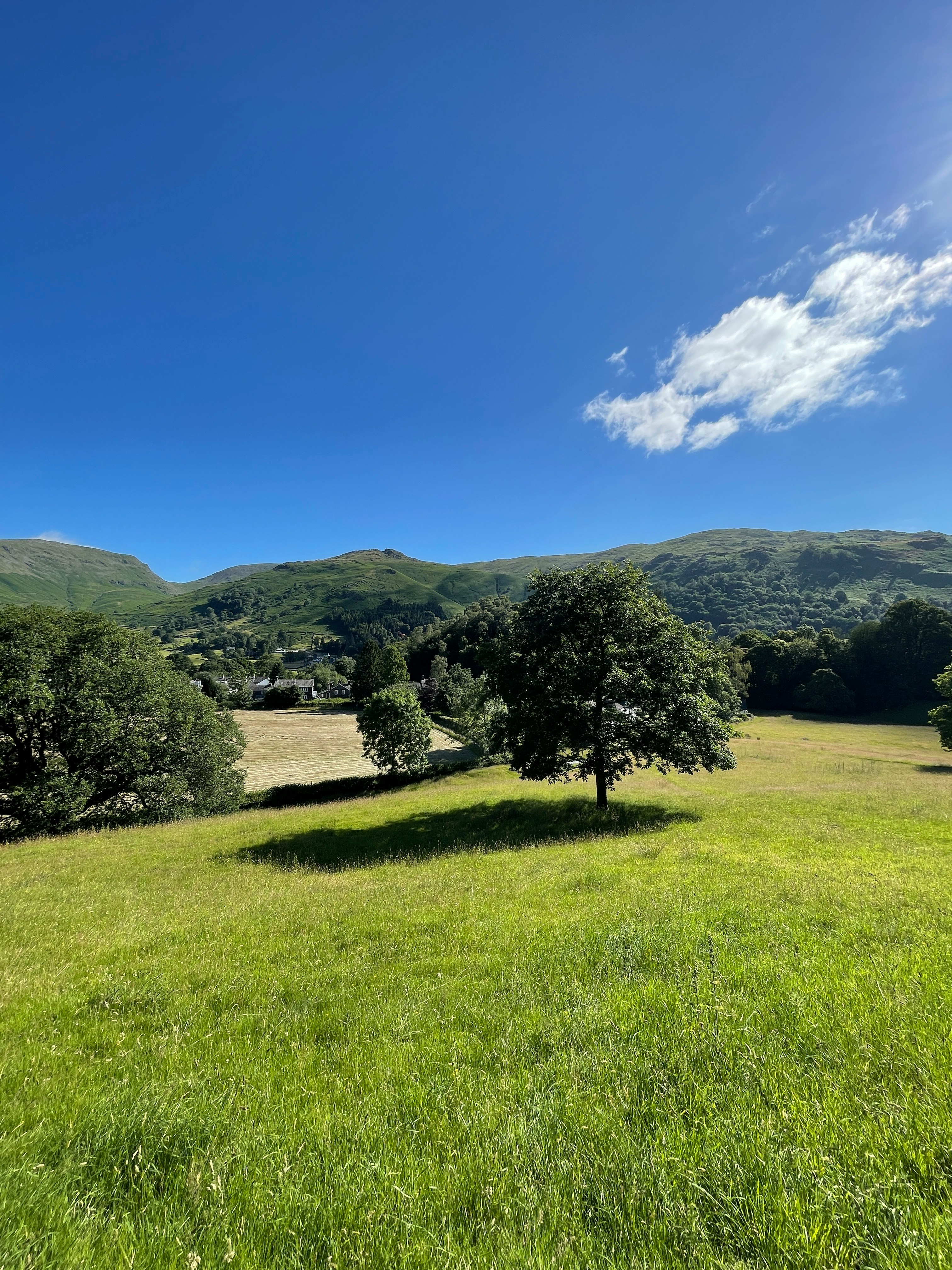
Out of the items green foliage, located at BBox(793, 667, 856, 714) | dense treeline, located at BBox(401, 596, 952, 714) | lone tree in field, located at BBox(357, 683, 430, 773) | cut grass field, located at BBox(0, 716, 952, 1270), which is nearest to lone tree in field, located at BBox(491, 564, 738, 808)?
cut grass field, located at BBox(0, 716, 952, 1270)

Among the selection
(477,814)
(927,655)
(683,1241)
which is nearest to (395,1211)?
(683,1241)

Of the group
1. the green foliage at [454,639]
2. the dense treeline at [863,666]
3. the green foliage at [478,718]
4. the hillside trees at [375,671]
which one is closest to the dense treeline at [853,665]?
the dense treeline at [863,666]

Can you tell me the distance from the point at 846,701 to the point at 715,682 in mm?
94733

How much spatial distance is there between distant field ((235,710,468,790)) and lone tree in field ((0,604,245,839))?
17.0 meters

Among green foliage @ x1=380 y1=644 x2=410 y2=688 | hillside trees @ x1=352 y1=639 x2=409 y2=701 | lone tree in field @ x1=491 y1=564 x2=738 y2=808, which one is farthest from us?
green foliage @ x1=380 y1=644 x2=410 y2=688

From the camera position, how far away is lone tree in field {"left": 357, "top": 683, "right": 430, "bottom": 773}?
46.0m

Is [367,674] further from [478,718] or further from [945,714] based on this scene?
[945,714]

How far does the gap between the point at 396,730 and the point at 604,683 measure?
27.5 meters

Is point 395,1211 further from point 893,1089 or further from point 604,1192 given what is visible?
point 893,1089

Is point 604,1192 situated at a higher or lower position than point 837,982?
higher

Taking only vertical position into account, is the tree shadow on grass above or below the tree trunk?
below

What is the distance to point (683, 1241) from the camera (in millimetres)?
2666

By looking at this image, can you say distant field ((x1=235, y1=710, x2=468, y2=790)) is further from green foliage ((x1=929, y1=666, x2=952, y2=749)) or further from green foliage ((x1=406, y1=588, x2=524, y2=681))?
green foliage ((x1=929, y1=666, x2=952, y2=749))

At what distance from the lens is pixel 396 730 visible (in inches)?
1805
